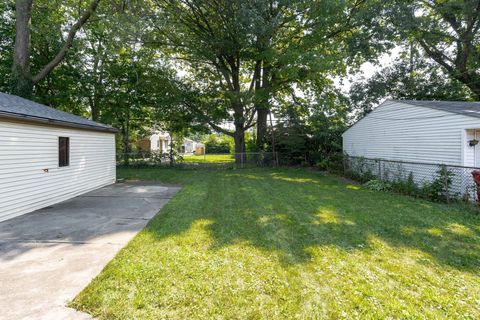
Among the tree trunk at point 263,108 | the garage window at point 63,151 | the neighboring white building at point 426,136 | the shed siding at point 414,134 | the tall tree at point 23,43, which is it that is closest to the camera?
the neighboring white building at point 426,136

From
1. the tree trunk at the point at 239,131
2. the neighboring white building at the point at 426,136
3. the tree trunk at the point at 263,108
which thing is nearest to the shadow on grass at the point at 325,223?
the neighboring white building at the point at 426,136

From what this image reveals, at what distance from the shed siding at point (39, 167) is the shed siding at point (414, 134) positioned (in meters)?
11.9

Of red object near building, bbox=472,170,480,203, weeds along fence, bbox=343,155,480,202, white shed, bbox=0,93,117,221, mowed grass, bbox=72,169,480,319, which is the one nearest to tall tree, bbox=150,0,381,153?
weeds along fence, bbox=343,155,480,202

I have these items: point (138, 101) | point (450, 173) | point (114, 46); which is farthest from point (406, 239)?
point (138, 101)

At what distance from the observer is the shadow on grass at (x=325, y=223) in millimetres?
3684

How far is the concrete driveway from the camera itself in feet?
7.93

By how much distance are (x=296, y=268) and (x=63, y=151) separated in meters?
7.83

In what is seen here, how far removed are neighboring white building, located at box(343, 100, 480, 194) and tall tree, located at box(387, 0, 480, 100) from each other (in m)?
7.09

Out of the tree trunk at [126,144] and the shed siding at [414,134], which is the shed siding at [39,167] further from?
the shed siding at [414,134]

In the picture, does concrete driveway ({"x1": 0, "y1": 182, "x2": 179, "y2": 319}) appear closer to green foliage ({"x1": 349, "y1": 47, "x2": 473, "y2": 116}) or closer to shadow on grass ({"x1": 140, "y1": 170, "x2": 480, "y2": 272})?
shadow on grass ({"x1": 140, "y1": 170, "x2": 480, "y2": 272})

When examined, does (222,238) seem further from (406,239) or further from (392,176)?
(392,176)

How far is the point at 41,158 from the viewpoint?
6.37 meters

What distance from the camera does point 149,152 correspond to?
Result: 1683 centimetres

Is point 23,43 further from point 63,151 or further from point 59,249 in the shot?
point 59,249
